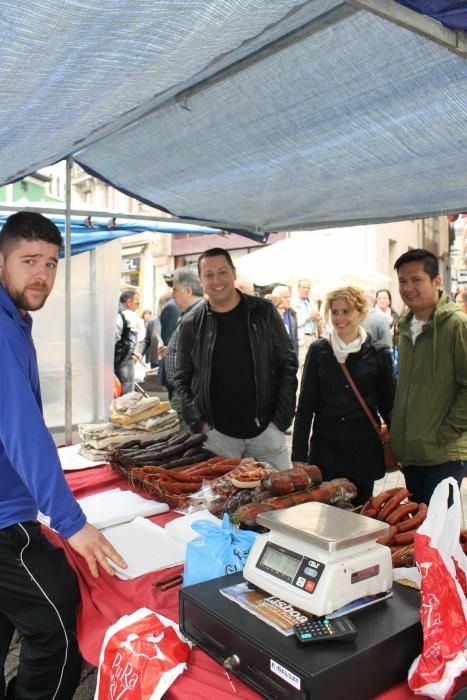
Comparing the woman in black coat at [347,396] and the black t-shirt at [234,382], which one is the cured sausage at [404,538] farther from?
the black t-shirt at [234,382]

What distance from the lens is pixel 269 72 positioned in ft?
8.14

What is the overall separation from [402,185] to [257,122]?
1250 millimetres

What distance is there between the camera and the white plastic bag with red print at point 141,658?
54.3 inches

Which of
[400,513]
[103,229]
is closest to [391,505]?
[400,513]

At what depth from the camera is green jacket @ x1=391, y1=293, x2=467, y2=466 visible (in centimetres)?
318

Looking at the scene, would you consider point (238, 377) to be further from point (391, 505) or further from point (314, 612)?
point (314, 612)

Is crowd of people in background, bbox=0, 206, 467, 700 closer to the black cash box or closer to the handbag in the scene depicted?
the handbag

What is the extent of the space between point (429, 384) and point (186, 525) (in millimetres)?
1700

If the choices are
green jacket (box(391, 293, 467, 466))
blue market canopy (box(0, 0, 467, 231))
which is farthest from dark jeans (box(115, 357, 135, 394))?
green jacket (box(391, 293, 467, 466))

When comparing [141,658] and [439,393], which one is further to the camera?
[439,393]

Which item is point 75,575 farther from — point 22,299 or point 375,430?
point 375,430

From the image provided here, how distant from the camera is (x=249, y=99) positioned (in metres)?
2.72

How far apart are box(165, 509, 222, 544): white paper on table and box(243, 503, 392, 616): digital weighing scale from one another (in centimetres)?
74

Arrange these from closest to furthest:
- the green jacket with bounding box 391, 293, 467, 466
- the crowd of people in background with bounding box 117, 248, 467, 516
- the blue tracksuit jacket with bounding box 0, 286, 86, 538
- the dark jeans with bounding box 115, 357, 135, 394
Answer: the blue tracksuit jacket with bounding box 0, 286, 86, 538 < the green jacket with bounding box 391, 293, 467, 466 < the crowd of people in background with bounding box 117, 248, 467, 516 < the dark jeans with bounding box 115, 357, 135, 394
